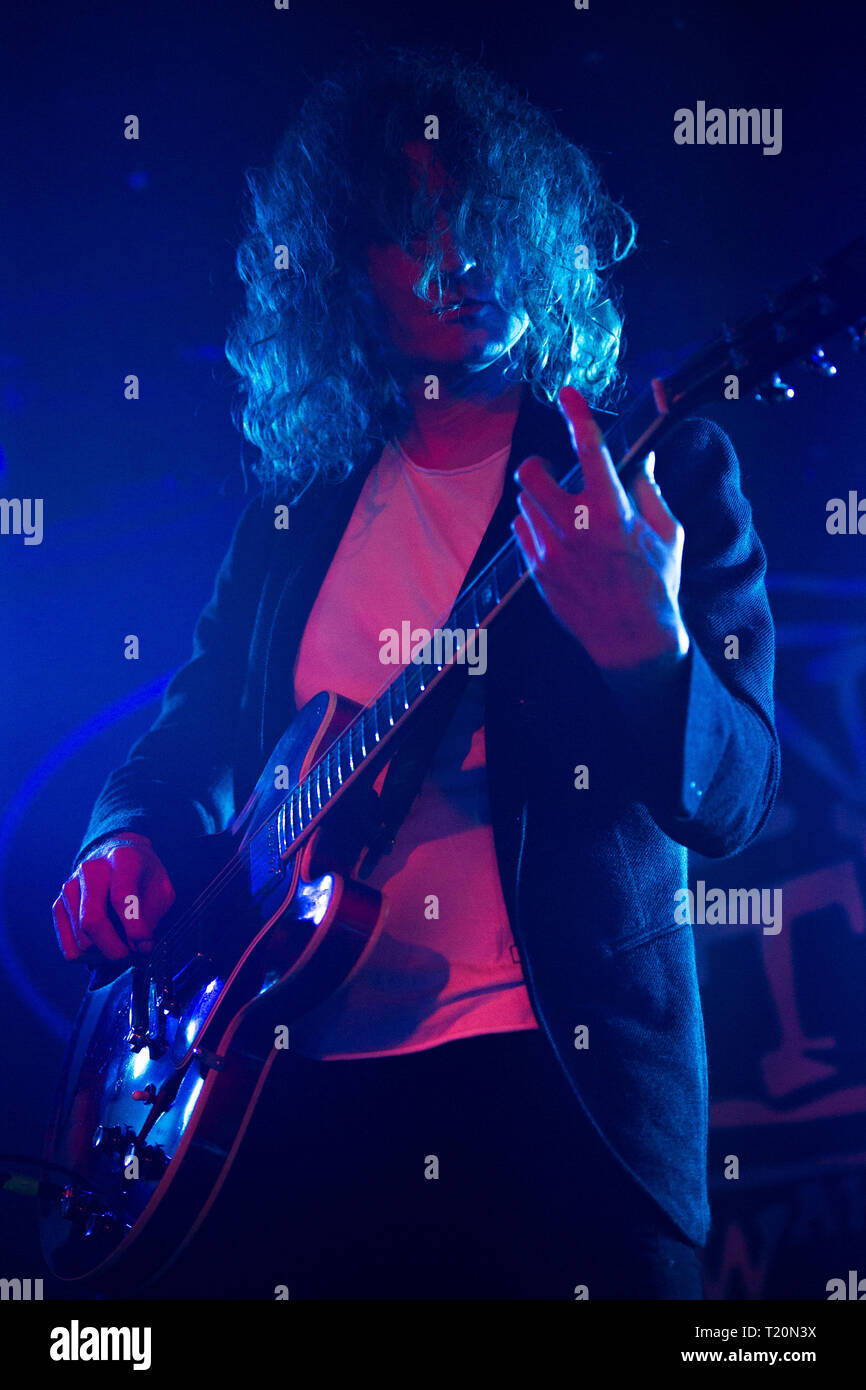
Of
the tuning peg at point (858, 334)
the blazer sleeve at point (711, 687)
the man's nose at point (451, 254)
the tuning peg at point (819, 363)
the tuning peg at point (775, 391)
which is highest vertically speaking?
the man's nose at point (451, 254)

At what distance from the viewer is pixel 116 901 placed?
1574 millimetres

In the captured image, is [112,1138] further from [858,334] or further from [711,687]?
[858,334]

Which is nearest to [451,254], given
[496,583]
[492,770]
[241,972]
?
[496,583]

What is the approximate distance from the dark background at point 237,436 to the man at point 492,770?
26 cm

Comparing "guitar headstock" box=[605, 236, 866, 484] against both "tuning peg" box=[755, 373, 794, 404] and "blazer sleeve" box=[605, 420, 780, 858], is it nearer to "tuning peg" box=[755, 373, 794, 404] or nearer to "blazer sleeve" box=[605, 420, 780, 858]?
→ "tuning peg" box=[755, 373, 794, 404]

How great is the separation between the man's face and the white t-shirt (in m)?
0.19

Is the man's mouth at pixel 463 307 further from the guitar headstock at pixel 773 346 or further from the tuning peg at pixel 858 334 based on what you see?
the tuning peg at pixel 858 334

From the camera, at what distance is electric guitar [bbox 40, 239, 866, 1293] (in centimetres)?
119

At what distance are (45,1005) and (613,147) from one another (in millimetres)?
2281

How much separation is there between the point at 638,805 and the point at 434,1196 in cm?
57

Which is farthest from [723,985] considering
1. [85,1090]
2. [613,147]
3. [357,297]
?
[613,147]

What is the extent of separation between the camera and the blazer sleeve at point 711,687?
104 cm

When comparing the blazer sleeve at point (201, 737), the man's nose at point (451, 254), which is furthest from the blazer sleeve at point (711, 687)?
the blazer sleeve at point (201, 737)

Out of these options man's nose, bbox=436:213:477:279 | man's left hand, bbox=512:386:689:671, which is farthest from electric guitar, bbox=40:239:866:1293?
man's nose, bbox=436:213:477:279
